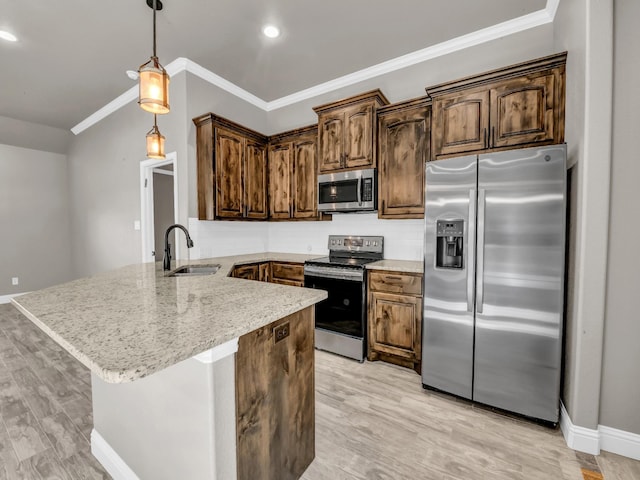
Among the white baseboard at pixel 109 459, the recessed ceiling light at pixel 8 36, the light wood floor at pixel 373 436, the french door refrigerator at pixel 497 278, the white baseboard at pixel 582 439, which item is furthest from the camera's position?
the recessed ceiling light at pixel 8 36

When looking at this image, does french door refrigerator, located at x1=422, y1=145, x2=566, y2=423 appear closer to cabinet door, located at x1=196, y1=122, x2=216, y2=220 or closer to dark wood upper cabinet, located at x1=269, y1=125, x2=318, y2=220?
dark wood upper cabinet, located at x1=269, y1=125, x2=318, y2=220

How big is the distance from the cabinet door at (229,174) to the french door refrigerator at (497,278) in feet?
7.15

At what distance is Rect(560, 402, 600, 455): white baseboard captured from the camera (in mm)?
1623

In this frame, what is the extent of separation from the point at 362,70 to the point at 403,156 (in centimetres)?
135

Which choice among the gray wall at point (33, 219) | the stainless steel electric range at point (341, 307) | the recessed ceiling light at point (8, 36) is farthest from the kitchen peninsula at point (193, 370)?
the gray wall at point (33, 219)

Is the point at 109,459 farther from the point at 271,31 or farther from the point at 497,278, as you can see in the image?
the point at 271,31

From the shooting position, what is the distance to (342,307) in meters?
2.82

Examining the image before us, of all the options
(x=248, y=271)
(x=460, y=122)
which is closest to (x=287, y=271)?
(x=248, y=271)

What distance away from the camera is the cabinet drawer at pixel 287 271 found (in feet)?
10.8

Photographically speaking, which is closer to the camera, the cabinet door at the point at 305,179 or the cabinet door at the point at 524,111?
the cabinet door at the point at 524,111

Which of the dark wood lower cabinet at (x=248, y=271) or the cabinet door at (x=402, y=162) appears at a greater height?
the cabinet door at (x=402, y=162)

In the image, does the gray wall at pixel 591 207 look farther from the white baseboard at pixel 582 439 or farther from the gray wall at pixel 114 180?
the gray wall at pixel 114 180

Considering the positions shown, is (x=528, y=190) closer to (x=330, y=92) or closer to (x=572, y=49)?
(x=572, y=49)

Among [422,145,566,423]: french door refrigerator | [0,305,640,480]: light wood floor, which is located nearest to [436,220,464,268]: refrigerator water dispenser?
[422,145,566,423]: french door refrigerator
